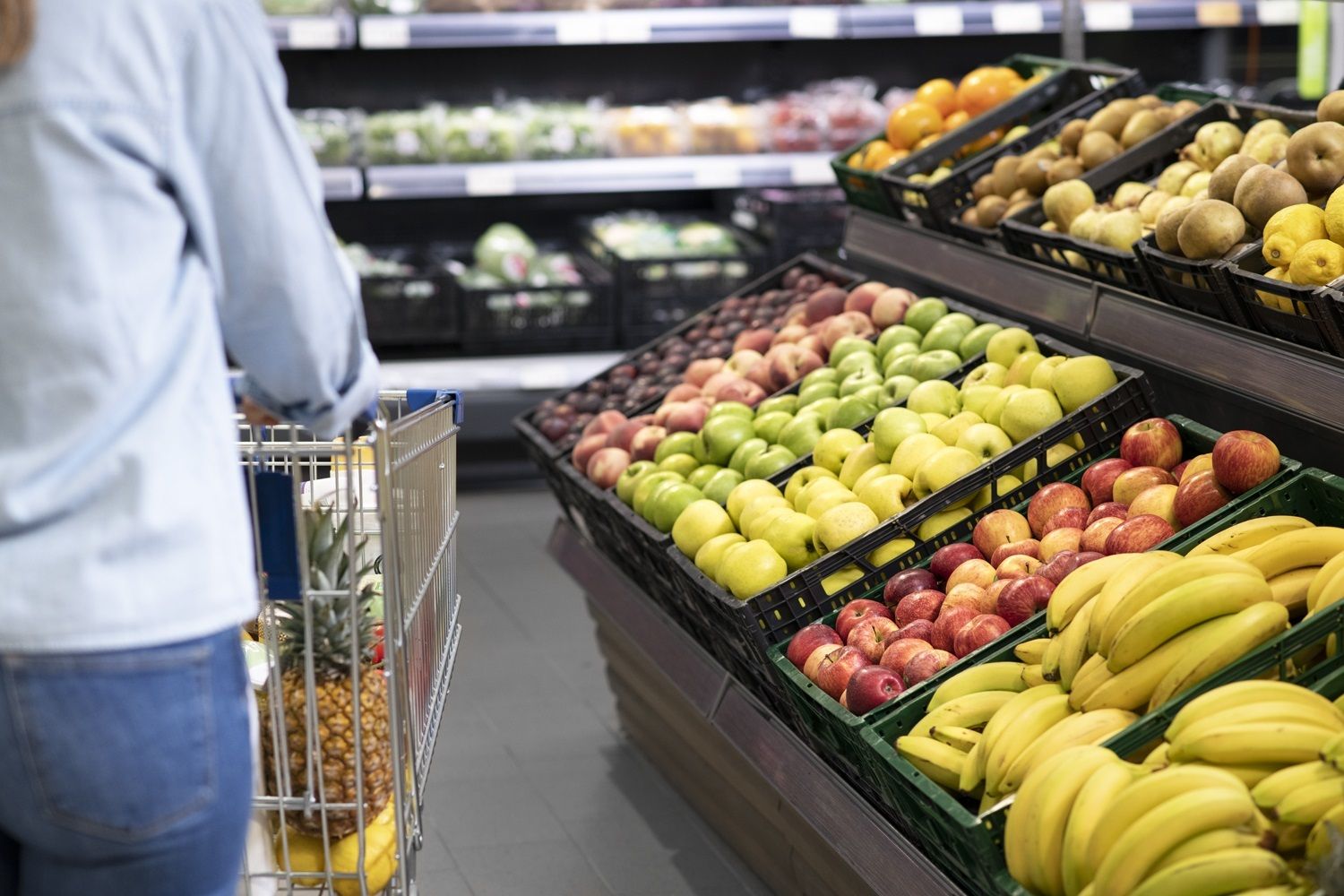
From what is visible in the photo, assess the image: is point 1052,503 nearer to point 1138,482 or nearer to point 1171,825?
point 1138,482

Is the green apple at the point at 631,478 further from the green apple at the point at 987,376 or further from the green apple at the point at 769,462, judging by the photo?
the green apple at the point at 987,376

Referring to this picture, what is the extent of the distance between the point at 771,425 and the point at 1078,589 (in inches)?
49.7

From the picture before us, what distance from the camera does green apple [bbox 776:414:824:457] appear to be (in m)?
3.19

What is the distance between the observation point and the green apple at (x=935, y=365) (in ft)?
10.4

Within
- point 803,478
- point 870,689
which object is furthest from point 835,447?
point 870,689

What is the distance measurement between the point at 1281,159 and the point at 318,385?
2142mm

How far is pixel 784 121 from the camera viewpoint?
6098 millimetres

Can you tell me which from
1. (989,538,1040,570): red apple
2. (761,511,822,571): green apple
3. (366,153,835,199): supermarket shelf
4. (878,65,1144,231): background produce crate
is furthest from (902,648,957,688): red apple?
(366,153,835,199): supermarket shelf

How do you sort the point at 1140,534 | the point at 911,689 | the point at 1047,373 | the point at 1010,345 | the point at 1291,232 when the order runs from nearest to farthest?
the point at 911,689
the point at 1140,534
the point at 1291,232
the point at 1047,373
the point at 1010,345

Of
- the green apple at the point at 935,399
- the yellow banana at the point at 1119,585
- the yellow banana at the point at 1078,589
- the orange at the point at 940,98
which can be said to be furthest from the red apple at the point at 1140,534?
the orange at the point at 940,98

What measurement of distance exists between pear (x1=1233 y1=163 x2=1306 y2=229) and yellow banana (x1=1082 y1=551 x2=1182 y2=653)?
0.88 metres

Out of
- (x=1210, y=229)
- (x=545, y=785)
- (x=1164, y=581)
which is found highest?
(x=1210, y=229)

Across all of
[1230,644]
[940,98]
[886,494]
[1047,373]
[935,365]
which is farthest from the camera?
[940,98]

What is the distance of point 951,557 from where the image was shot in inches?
100
